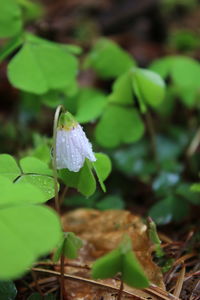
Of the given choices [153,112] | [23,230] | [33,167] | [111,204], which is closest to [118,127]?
[111,204]

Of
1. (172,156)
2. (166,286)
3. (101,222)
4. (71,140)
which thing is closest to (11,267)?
(71,140)

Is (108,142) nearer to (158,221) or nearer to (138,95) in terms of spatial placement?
(138,95)

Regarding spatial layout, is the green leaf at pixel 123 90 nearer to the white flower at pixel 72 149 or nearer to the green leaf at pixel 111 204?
the green leaf at pixel 111 204

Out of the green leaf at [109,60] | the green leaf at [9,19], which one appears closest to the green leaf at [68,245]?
the green leaf at [9,19]

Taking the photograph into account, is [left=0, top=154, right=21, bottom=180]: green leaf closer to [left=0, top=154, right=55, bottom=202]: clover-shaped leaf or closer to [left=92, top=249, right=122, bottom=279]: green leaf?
[left=0, top=154, right=55, bottom=202]: clover-shaped leaf

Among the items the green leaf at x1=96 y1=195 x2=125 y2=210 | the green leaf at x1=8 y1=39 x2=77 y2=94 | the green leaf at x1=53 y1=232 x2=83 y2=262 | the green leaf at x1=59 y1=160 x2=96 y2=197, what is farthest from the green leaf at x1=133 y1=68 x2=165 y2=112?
the green leaf at x1=53 y1=232 x2=83 y2=262

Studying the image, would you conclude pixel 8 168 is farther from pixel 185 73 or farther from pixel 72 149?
pixel 185 73
